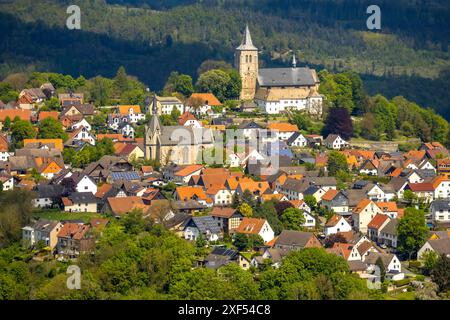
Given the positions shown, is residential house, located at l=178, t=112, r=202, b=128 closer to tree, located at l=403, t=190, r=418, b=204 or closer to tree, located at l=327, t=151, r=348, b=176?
tree, located at l=327, t=151, r=348, b=176

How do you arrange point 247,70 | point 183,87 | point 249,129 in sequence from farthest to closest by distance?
1. point 247,70
2. point 183,87
3. point 249,129

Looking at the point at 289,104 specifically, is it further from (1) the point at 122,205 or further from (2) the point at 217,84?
(1) the point at 122,205

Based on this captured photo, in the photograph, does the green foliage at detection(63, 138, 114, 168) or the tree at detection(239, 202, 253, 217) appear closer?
the tree at detection(239, 202, 253, 217)

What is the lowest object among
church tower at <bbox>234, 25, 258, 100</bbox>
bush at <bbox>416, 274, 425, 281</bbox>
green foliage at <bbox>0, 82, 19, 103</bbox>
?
bush at <bbox>416, 274, 425, 281</bbox>

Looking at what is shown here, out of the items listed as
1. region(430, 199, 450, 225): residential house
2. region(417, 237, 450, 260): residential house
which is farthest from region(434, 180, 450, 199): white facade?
region(417, 237, 450, 260): residential house

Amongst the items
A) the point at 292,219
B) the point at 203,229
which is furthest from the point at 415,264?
the point at 203,229

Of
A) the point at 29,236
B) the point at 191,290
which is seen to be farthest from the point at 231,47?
the point at 191,290

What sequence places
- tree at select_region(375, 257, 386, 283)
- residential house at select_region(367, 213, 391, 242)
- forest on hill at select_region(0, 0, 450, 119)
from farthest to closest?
forest on hill at select_region(0, 0, 450, 119) → residential house at select_region(367, 213, 391, 242) → tree at select_region(375, 257, 386, 283)
